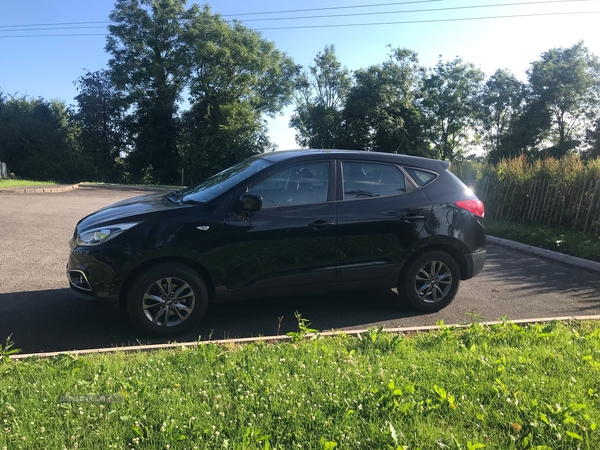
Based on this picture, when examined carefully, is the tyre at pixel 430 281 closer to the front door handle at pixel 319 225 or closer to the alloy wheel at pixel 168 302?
the front door handle at pixel 319 225

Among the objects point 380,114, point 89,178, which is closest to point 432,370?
point 89,178

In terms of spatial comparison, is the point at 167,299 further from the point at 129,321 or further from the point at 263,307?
the point at 263,307

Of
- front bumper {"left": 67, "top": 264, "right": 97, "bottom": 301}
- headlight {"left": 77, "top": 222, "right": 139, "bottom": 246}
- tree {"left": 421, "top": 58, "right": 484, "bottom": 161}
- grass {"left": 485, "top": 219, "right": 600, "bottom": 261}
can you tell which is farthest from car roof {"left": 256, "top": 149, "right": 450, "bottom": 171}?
tree {"left": 421, "top": 58, "right": 484, "bottom": 161}

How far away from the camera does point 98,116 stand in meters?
40.1

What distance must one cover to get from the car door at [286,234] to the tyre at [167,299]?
1.21 ft

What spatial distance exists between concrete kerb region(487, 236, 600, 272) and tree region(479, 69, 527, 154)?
35.4 meters

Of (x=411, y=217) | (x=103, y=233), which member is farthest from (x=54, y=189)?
(x=411, y=217)

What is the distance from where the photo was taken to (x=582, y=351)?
12.9 feet

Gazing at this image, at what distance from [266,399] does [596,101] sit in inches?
1826

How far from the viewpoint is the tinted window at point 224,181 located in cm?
500

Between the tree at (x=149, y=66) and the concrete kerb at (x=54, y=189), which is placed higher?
the tree at (x=149, y=66)

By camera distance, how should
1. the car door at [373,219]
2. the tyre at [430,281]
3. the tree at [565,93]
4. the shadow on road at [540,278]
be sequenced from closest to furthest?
the car door at [373,219] < the tyre at [430,281] < the shadow on road at [540,278] < the tree at [565,93]

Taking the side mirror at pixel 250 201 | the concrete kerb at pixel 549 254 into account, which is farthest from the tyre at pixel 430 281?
the concrete kerb at pixel 549 254

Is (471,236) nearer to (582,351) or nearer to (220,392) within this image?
(582,351)
